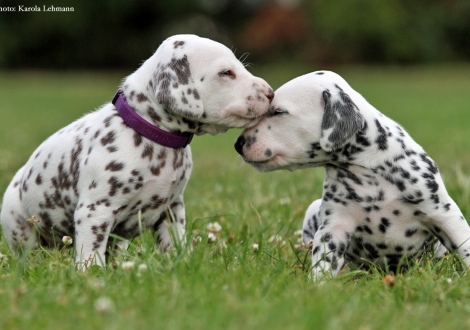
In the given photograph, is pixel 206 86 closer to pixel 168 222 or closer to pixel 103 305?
pixel 168 222

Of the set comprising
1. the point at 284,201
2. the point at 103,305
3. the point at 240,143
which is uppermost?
the point at 240,143

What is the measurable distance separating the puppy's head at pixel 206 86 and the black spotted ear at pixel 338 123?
0.47 metres

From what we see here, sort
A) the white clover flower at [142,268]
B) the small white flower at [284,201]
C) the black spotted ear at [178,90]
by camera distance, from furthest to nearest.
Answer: the small white flower at [284,201] → the black spotted ear at [178,90] → the white clover flower at [142,268]

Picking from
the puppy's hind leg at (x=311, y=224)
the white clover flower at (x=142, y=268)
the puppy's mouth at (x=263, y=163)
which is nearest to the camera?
the white clover flower at (x=142, y=268)

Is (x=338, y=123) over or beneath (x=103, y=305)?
over

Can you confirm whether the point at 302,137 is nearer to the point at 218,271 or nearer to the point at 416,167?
the point at 416,167

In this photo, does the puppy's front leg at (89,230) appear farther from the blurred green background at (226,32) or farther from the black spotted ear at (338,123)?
the blurred green background at (226,32)

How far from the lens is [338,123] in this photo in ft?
16.3

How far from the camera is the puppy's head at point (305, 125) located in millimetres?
4977

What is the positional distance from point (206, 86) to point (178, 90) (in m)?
0.23

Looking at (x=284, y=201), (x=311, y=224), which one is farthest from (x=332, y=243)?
(x=284, y=201)

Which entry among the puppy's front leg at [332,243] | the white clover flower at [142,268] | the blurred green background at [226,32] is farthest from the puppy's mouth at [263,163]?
the blurred green background at [226,32]

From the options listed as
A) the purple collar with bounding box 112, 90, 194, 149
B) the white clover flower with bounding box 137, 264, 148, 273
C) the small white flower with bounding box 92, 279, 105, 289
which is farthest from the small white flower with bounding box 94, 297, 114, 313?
the purple collar with bounding box 112, 90, 194, 149

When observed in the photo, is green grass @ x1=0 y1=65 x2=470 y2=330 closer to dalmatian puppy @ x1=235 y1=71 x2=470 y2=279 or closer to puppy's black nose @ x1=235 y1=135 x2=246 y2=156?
dalmatian puppy @ x1=235 y1=71 x2=470 y2=279
